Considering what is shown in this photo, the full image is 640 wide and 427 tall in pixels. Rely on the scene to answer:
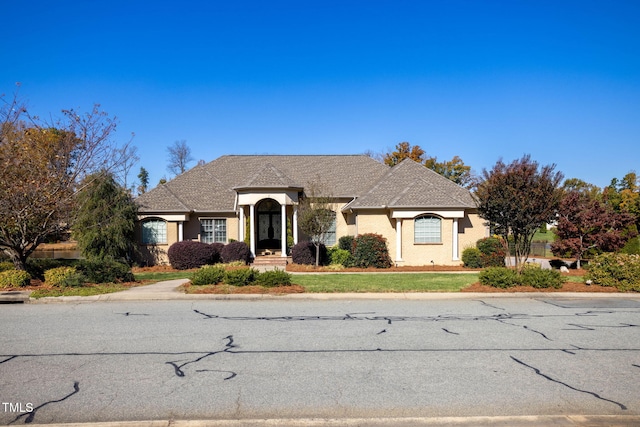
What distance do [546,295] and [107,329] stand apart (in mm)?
11785

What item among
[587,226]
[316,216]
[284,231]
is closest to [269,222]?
[284,231]

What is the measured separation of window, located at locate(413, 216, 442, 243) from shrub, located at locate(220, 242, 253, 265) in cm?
853

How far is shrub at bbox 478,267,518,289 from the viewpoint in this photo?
15070 mm

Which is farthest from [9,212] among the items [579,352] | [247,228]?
[579,352]

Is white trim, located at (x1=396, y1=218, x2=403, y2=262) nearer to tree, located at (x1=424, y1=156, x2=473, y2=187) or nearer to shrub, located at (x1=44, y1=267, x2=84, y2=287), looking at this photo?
shrub, located at (x1=44, y1=267, x2=84, y2=287)

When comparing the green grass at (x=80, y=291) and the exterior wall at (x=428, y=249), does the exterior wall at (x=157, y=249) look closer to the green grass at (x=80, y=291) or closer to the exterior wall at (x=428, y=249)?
the green grass at (x=80, y=291)

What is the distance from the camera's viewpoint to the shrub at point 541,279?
1491cm

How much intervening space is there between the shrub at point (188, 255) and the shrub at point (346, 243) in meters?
6.67

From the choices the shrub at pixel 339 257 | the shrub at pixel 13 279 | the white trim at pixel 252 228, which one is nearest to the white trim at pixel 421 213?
the shrub at pixel 339 257

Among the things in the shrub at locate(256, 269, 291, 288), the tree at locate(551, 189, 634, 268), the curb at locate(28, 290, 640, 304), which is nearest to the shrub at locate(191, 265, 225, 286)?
the curb at locate(28, 290, 640, 304)

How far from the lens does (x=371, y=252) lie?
22938mm

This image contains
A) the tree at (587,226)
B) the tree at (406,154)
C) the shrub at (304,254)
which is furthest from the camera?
the tree at (406,154)

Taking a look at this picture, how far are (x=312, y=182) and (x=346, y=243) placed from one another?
5.07 meters

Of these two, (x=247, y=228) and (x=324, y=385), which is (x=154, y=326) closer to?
(x=324, y=385)
